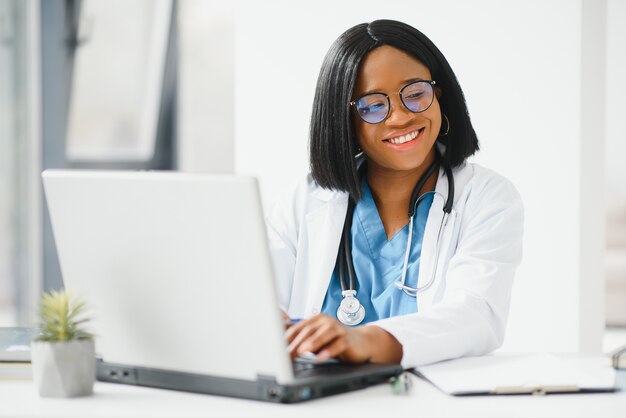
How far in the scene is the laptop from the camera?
1197 millimetres

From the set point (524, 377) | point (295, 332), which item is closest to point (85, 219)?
point (295, 332)

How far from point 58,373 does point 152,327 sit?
14cm

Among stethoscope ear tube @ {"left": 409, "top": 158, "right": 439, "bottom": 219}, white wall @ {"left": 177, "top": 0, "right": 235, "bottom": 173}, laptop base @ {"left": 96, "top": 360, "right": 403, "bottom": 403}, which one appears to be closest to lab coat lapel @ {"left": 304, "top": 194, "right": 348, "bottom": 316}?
stethoscope ear tube @ {"left": 409, "top": 158, "right": 439, "bottom": 219}

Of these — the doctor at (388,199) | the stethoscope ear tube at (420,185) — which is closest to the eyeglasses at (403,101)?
the doctor at (388,199)

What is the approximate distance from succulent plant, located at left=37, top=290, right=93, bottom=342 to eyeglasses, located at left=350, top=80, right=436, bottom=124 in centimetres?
86

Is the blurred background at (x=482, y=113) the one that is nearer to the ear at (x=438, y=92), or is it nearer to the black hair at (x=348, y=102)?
the black hair at (x=348, y=102)

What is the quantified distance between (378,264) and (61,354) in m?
0.89

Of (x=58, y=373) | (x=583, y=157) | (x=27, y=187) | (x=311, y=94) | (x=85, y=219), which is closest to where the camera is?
(x=58, y=373)

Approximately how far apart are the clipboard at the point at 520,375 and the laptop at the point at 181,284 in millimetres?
110

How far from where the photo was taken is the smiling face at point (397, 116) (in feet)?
6.40

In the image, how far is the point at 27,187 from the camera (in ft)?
15.6

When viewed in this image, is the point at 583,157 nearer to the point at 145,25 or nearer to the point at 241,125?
the point at 241,125

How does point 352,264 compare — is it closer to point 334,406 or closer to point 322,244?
point 322,244

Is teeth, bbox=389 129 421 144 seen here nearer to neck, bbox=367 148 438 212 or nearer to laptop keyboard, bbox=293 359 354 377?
neck, bbox=367 148 438 212
